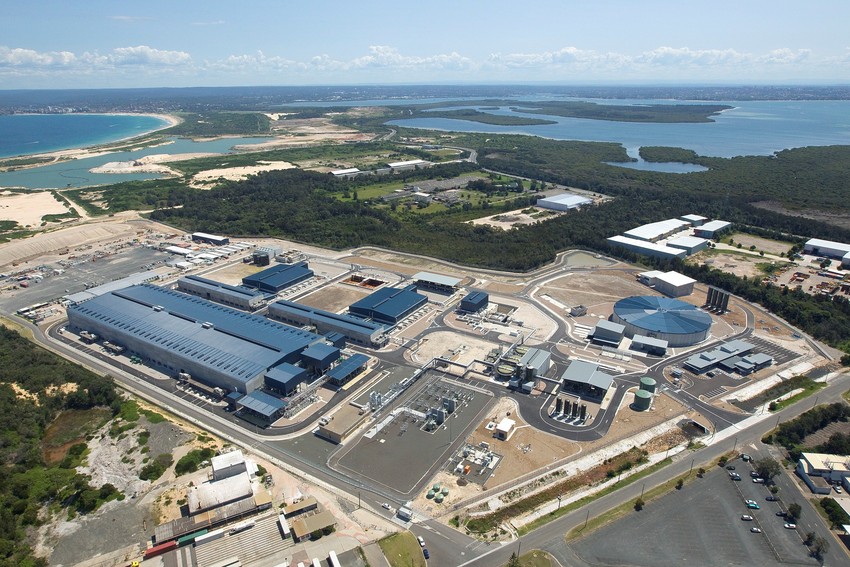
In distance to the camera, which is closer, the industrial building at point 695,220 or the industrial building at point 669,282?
the industrial building at point 669,282

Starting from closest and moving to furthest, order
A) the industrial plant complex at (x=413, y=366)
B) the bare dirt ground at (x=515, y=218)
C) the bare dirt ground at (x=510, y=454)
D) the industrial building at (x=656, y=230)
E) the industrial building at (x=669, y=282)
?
the bare dirt ground at (x=510, y=454) < the industrial plant complex at (x=413, y=366) < the industrial building at (x=669, y=282) < the industrial building at (x=656, y=230) < the bare dirt ground at (x=515, y=218)

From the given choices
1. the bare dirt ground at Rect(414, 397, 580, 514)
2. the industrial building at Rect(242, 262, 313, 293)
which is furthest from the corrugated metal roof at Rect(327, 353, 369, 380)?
the industrial building at Rect(242, 262, 313, 293)

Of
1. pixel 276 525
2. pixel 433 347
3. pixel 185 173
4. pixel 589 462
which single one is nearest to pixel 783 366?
pixel 589 462

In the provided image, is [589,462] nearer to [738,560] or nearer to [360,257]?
[738,560]

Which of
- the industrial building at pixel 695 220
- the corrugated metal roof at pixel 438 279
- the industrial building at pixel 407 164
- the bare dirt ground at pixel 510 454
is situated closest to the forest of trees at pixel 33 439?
the bare dirt ground at pixel 510 454

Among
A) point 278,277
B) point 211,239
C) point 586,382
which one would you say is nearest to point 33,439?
point 278,277

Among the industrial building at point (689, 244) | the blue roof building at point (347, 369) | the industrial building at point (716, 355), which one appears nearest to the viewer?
the blue roof building at point (347, 369)

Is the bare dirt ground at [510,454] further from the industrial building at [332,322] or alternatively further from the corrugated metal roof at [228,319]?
the corrugated metal roof at [228,319]

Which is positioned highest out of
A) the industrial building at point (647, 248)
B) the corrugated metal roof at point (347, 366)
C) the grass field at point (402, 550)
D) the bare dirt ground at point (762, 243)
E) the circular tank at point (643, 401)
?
the grass field at point (402, 550)
